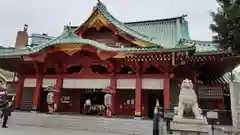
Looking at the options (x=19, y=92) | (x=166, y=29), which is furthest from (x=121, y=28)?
(x=19, y=92)

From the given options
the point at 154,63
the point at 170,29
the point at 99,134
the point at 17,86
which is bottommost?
the point at 99,134

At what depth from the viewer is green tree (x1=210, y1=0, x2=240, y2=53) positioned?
20.8 feet

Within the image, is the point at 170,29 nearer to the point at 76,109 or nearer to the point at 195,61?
the point at 195,61

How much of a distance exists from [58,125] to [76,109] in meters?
4.11

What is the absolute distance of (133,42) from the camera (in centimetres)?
1425

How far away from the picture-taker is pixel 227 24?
21.9ft

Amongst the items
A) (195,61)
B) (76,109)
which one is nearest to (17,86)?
(76,109)

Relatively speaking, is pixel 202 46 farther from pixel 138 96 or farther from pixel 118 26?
pixel 118 26

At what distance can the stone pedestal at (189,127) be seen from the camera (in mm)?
6934

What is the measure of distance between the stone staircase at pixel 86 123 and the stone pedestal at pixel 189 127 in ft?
11.2

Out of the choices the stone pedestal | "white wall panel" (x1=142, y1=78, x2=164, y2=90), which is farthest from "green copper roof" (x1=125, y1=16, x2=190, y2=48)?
the stone pedestal

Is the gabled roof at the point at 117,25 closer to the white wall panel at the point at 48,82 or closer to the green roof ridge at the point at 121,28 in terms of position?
the green roof ridge at the point at 121,28

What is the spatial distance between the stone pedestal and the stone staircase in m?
3.41

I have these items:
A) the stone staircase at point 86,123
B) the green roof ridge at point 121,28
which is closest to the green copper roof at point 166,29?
the green roof ridge at point 121,28
